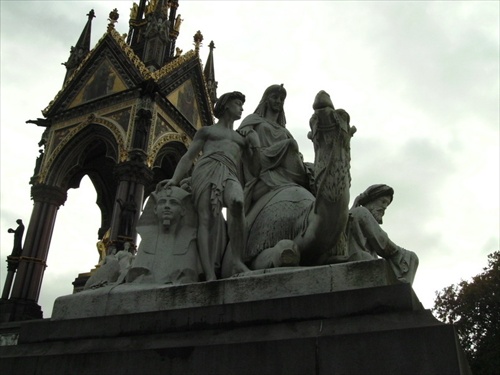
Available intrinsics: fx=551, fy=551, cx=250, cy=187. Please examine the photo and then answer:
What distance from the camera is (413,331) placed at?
114 inches

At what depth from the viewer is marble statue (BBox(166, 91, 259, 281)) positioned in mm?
4418

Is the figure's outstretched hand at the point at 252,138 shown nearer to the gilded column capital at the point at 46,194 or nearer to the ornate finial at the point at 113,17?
the gilded column capital at the point at 46,194

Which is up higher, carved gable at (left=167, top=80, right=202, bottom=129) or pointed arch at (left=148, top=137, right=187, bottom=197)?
carved gable at (left=167, top=80, right=202, bottom=129)

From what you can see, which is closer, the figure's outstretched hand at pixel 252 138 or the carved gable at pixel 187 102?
the figure's outstretched hand at pixel 252 138

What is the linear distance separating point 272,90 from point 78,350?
3.07 metres

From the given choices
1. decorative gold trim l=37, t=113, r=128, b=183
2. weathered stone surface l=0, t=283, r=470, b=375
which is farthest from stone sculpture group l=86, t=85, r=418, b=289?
decorative gold trim l=37, t=113, r=128, b=183

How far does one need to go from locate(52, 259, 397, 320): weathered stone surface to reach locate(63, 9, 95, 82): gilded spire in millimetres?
26060

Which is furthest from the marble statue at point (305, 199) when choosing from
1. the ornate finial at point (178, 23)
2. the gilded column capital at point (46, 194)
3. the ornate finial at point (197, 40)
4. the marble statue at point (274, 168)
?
the ornate finial at point (178, 23)

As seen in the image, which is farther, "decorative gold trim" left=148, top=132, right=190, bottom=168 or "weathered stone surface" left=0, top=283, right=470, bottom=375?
"decorative gold trim" left=148, top=132, right=190, bottom=168

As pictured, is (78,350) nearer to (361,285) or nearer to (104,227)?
(361,285)

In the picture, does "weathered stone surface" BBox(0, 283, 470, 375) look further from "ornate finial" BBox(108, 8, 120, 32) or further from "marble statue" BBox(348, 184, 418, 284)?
"ornate finial" BBox(108, 8, 120, 32)

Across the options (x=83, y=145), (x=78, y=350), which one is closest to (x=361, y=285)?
(x=78, y=350)

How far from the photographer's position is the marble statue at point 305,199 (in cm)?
399

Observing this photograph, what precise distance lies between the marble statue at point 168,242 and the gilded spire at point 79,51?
2569 centimetres
